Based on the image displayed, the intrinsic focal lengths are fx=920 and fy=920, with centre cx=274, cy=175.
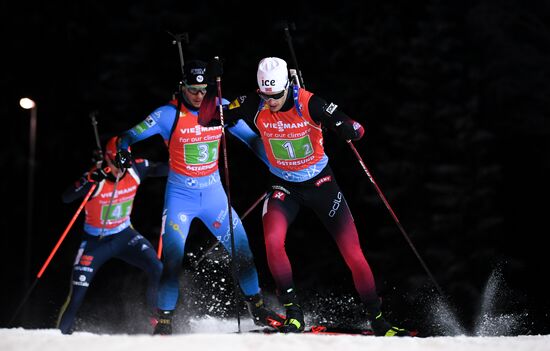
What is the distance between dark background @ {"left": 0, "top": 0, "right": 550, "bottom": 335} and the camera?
12.7m

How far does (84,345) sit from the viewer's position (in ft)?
16.3

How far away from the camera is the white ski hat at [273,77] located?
595cm

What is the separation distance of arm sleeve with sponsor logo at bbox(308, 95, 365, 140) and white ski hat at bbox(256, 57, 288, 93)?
0.83 feet

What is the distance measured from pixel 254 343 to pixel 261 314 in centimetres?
188

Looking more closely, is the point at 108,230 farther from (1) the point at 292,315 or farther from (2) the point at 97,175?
(1) the point at 292,315

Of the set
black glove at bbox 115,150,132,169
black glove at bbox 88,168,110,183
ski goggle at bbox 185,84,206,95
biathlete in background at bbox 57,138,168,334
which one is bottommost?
biathlete in background at bbox 57,138,168,334

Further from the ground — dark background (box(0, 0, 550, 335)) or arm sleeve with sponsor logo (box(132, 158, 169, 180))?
arm sleeve with sponsor logo (box(132, 158, 169, 180))

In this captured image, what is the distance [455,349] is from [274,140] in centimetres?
191

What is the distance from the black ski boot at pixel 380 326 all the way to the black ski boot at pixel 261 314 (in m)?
0.81

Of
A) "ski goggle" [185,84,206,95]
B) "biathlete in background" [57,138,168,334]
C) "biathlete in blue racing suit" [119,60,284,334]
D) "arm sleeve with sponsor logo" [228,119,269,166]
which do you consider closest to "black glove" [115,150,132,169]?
"biathlete in blue racing suit" [119,60,284,334]

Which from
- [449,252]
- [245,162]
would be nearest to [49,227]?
[245,162]

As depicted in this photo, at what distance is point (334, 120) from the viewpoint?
601cm

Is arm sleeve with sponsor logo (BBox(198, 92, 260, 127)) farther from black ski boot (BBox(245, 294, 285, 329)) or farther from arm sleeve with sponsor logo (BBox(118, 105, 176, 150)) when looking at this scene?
black ski boot (BBox(245, 294, 285, 329))

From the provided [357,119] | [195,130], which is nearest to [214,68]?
[195,130]
